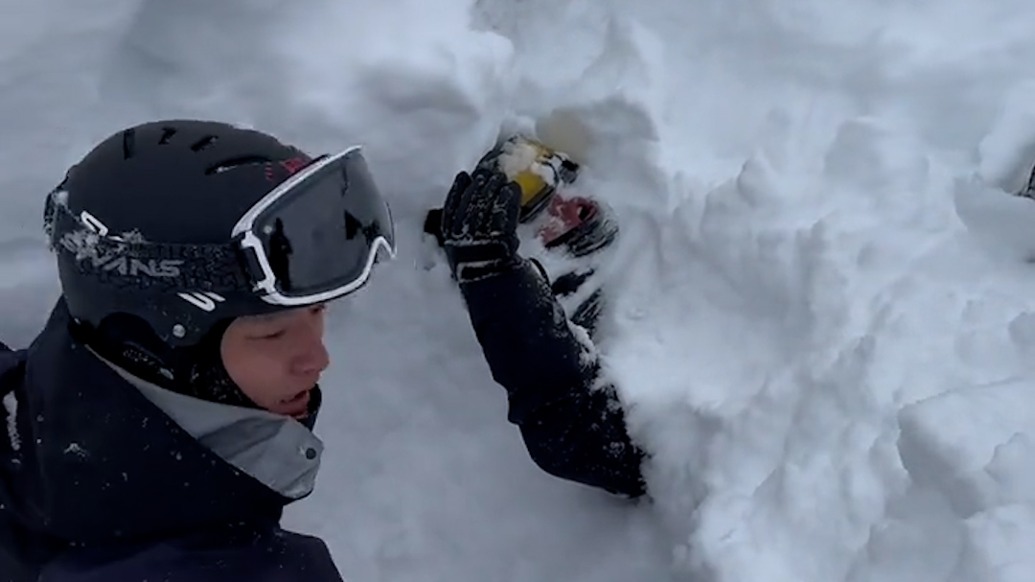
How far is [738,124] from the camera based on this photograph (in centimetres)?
300

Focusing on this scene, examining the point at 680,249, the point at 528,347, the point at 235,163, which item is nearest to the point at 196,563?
the point at 235,163

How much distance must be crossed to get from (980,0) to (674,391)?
1270 millimetres

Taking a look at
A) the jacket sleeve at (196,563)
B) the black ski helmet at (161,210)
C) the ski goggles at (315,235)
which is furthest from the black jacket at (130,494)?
the ski goggles at (315,235)

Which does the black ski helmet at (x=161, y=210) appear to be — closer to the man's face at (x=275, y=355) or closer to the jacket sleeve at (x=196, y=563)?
the man's face at (x=275, y=355)

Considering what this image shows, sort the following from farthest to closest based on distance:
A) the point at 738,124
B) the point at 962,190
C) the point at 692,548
A: the point at 738,124
the point at 962,190
the point at 692,548

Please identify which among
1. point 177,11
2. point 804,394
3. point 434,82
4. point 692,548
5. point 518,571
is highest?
point 177,11

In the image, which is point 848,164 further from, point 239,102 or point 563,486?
point 239,102

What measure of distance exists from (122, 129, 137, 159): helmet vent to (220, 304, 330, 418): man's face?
0.30 m

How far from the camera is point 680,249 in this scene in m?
2.82

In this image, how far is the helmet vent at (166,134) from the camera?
6.48ft

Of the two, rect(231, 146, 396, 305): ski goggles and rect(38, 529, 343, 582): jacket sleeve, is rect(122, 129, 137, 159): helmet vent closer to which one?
rect(231, 146, 396, 305): ski goggles

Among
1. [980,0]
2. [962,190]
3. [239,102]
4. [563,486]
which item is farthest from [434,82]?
[980,0]

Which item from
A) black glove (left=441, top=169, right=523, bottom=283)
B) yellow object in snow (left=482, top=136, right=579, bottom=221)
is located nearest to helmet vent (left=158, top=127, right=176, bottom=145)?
black glove (left=441, top=169, right=523, bottom=283)

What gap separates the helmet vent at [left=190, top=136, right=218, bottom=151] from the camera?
1960 millimetres
